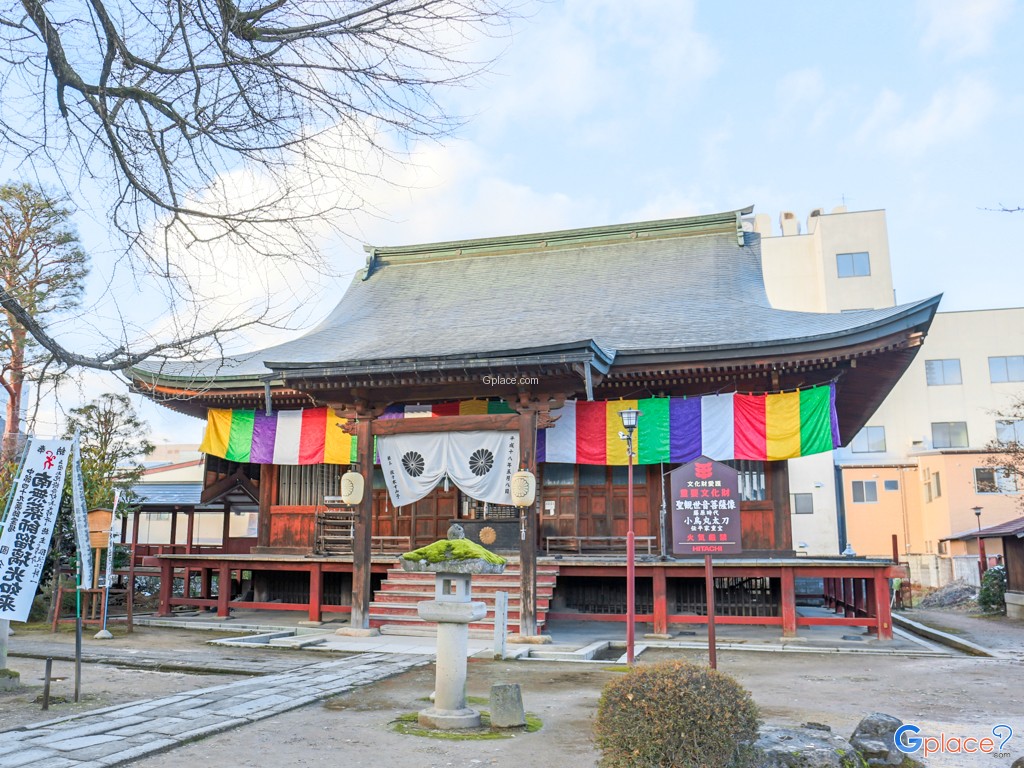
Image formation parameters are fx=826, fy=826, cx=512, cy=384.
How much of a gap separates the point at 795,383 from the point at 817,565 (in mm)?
3571

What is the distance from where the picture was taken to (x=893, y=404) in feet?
135

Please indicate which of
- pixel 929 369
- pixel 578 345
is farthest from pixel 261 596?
pixel 929 369

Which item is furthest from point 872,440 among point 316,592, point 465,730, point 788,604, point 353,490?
point 465,730

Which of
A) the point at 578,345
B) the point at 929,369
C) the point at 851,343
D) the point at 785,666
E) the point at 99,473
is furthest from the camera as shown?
the point at 929,369

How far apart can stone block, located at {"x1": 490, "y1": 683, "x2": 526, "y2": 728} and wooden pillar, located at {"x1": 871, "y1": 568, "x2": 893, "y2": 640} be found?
28.6 feet

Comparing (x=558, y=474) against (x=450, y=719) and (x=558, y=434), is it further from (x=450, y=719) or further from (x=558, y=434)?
(x=450, y=719)

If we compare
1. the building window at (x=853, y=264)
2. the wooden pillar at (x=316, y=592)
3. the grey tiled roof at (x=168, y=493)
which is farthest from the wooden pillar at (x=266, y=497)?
the building window at (x=853, y=264)

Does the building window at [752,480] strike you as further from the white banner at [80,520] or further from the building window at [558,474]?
the white banner at [80,520]

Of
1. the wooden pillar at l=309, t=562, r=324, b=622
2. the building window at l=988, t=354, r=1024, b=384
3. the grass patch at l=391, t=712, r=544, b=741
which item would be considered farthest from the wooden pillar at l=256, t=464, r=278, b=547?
the building window at l=988, t=354, r=1024, b=384

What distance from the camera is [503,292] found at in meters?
20.9

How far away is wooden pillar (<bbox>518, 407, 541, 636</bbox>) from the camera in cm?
1349

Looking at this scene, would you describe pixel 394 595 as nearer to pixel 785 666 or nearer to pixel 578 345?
pixel 578 345

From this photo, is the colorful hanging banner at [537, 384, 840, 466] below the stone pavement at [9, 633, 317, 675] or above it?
above

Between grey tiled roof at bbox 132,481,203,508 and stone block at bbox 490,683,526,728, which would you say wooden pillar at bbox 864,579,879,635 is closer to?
stone block at bbox 490,683,526,728
